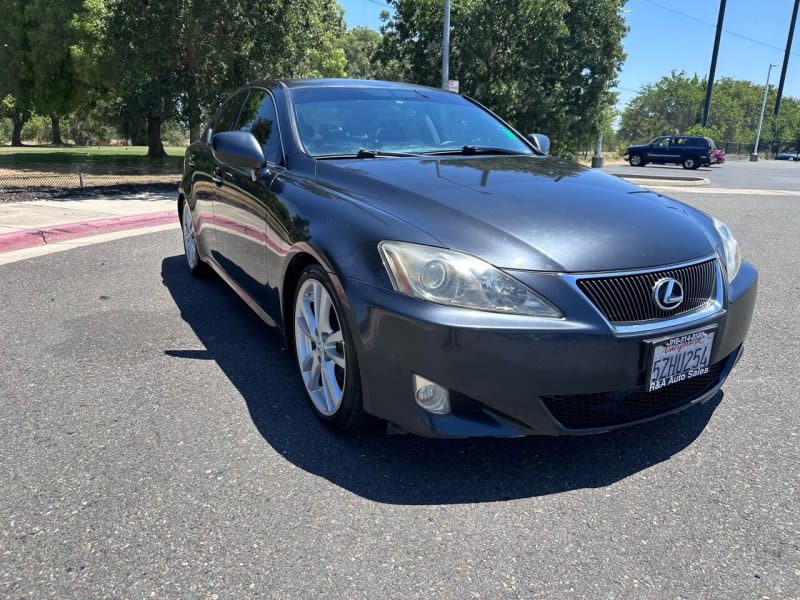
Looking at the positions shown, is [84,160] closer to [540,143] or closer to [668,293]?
[540,143]

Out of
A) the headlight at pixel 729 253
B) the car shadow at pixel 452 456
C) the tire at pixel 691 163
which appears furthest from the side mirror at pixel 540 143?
the tire at pixel 691 163

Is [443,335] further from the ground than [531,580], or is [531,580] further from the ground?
[443,335]

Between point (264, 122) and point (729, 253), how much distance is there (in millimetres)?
2738

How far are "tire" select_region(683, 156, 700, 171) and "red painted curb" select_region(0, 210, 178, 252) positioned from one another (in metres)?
30.5

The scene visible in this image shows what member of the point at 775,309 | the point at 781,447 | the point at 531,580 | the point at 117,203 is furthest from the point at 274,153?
the point at 117,203

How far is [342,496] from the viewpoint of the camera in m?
2.39

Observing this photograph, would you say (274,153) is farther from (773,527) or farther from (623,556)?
(773,527)

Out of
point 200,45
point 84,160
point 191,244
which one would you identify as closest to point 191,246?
point 191,244

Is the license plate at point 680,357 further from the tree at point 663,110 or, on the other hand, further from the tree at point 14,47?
the tree at point 663,110

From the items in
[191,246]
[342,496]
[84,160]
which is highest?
[191,246]

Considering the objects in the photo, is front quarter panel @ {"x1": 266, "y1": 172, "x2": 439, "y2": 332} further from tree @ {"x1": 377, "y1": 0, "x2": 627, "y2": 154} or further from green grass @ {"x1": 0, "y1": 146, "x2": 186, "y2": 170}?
tree @ {"x1": 377, "y1": 0, "x2": 627, "y2": 154}

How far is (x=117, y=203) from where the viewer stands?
34.1 ft

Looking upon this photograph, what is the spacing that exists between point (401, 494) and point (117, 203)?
375 inches

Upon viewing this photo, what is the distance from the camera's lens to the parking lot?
1965 millimetres
